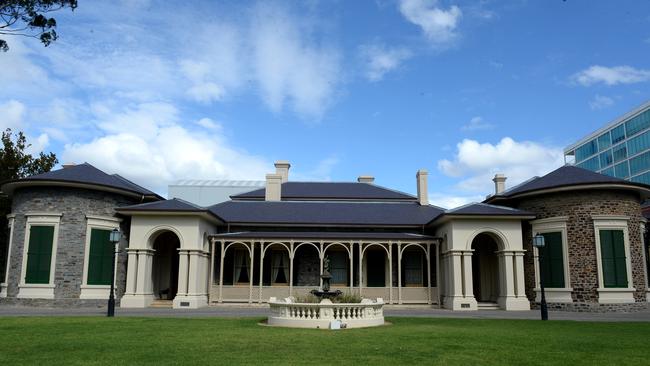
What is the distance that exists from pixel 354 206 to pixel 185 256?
32.1 ft

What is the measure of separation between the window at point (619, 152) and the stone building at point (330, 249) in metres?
52.7

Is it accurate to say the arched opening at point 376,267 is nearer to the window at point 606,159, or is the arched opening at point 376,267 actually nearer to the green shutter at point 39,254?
the green shutter at point 39,254

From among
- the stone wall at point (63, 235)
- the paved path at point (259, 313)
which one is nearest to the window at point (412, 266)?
the paved path at point (259, 313)

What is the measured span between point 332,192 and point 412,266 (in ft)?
23.2

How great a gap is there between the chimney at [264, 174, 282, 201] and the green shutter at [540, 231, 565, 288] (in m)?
13.8

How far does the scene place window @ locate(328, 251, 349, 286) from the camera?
25688mm

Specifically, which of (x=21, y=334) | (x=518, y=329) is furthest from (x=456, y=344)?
(x=21, y=334)

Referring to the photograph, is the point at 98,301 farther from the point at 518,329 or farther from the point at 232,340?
the point at 518,329

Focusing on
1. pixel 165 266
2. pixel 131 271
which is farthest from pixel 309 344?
pixel 165 266

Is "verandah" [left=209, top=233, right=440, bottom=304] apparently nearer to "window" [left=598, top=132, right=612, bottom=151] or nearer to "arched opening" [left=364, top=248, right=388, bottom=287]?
"arched opening" [left=364, top=248, right=388, bottom=287]

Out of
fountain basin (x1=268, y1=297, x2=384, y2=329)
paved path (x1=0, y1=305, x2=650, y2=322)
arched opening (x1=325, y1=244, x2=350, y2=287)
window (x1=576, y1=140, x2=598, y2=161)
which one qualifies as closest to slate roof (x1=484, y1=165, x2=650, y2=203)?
paved path (x1=0, y1=305, x2=650, y2=322)

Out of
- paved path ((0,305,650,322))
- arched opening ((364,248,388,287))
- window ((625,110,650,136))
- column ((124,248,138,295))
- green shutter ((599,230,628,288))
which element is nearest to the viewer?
paved path ((0,305,650,322))

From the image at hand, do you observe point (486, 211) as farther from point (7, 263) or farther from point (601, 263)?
point (7, 263)

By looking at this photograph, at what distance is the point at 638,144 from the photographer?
65188 millimetres
